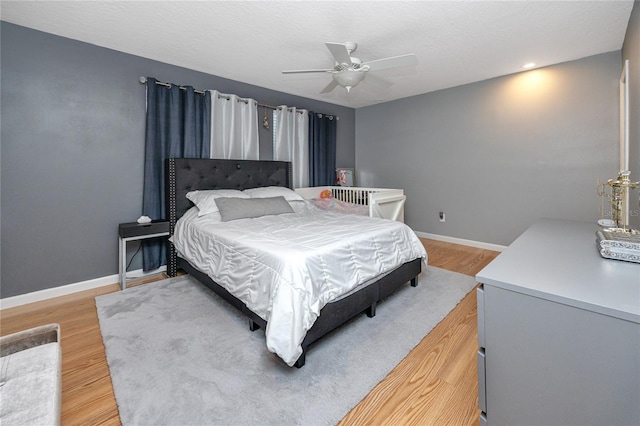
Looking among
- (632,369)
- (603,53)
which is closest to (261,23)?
(632,369)

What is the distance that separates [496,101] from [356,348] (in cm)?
371

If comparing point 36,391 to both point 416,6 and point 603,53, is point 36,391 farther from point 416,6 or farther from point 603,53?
point 603,53

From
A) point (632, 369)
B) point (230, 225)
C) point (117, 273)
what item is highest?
point (230, 225)

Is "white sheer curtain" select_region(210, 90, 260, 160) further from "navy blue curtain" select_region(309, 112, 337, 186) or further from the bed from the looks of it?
"navy blue curtain" select_region(309, 112, 337, 186)

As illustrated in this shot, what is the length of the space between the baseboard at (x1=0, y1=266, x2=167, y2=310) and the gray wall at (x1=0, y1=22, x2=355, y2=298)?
45mm

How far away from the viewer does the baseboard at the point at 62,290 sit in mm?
2424

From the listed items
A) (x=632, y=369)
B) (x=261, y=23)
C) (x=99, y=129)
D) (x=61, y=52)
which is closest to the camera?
(x=632, y=369)

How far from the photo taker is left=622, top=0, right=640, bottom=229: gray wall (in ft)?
6.51

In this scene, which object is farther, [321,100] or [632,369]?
[321,100]

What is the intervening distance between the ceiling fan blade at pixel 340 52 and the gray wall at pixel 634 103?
2.00 metres

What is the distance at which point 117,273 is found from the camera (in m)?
2.96

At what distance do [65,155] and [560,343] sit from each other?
3.67m

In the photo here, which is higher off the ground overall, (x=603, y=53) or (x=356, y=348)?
(x=603, y=53)

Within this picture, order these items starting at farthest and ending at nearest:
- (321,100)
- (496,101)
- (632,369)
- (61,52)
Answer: (321,100) → (496,101) → (61,52) → (632,369)
